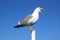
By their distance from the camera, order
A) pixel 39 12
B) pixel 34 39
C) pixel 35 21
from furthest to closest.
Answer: pixel 39 12 → pixel 35 21 → pixel 34 39

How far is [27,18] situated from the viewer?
4.08 m

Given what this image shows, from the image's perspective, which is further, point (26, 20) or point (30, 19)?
point (26, 20)

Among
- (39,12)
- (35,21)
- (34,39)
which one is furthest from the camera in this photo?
(39,12)

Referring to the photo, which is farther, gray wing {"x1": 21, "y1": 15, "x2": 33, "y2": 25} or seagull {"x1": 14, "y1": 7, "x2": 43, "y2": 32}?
gray wing {"x1": 21, "y1": 15, "x2": 33, "y2": 25}

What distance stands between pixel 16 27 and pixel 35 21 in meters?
0.52

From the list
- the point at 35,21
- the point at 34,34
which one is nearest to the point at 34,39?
the point at 34,34

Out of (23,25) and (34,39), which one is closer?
(34,39)

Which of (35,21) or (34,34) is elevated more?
(35,21)

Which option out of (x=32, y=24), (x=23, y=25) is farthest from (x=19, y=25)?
(x=32, y=24)

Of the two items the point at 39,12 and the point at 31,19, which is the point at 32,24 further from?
the point at 39,12

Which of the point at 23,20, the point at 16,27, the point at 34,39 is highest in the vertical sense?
the point at 23,20

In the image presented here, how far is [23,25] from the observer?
3.86 m

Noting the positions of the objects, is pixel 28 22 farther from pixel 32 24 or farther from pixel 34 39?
pixel 34 39

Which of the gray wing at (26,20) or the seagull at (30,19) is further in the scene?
the gray wing at (26,20)
